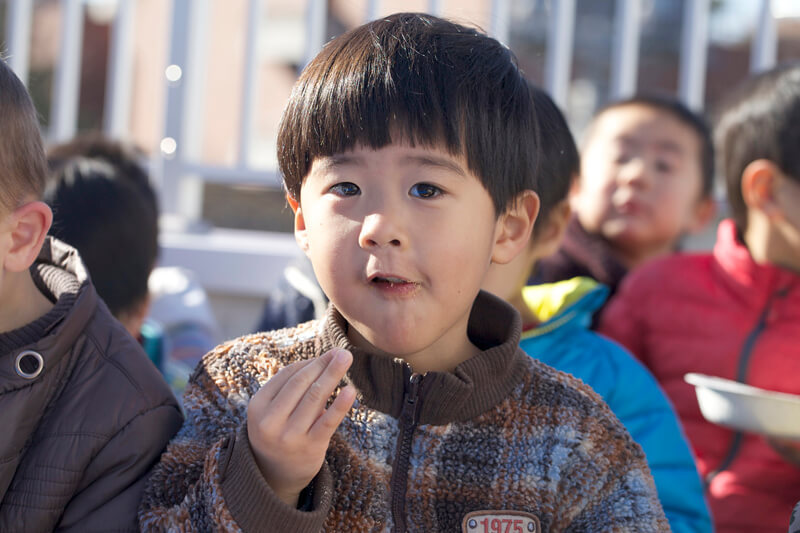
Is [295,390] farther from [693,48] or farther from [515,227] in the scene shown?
[693,48]

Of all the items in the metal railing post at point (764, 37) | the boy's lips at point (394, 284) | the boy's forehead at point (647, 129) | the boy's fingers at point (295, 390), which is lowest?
the boy's fingers at point (295, 390)

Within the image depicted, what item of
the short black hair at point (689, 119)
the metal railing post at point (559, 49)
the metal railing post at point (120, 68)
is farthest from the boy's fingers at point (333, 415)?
the metal railing post at point (120, 68)

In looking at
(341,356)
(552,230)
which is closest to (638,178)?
(552,230)

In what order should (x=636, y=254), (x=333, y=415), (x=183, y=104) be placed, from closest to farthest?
(x=333, y=415)
(x=636, y=254)
(x=183, y=104)

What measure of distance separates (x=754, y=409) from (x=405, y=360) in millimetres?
637

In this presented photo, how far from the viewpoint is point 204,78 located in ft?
12.2

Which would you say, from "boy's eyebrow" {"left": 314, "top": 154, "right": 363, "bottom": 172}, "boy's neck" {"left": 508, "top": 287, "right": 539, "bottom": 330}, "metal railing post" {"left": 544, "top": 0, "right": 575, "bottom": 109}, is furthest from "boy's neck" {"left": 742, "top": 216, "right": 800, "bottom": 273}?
"boy's eyebrow" {"left": 314, "top": 154, "right": 363, "bottom": 172}

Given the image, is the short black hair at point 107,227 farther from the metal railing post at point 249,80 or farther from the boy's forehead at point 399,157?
the metal railing post at point 249,80

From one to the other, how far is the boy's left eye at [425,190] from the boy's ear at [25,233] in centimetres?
52

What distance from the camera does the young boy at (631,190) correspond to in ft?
8.49

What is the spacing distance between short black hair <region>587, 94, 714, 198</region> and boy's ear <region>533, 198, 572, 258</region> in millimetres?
905

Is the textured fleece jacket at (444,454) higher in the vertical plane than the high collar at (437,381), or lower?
lower

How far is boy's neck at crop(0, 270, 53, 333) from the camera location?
127 centimetres

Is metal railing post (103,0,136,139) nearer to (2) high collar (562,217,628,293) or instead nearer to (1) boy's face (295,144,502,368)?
(2) high collar (562,217,628,293)
